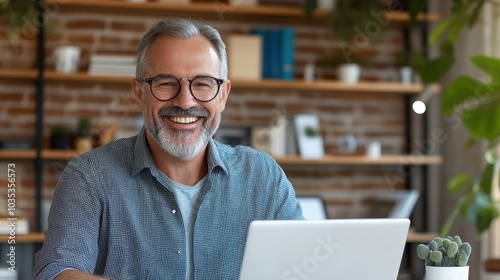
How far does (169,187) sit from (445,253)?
0.72 metres

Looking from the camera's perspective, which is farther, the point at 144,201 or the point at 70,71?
the point at 70,71

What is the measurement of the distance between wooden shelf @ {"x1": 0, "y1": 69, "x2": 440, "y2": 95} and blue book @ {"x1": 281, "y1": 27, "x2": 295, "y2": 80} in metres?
0.06

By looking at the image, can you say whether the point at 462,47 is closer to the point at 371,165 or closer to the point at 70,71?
the point at 371,165

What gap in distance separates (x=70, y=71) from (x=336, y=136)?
1582 mm

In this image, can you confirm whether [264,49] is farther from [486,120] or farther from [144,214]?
[144,214]

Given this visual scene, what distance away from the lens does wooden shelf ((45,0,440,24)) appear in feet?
15.1

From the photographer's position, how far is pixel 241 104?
4.97 metres

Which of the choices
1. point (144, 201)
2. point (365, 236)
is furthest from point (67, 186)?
point (365, 236)

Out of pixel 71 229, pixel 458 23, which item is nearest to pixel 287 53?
pixel 458 23

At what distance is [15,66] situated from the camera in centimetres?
470

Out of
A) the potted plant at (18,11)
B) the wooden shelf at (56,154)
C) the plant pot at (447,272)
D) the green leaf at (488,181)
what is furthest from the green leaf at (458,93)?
the potted plant at (18,11)

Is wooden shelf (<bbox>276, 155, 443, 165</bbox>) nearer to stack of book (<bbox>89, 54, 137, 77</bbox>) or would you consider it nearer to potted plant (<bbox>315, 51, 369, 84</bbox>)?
potted plant (<bbox>315, 51, 369, 84</bbox>)

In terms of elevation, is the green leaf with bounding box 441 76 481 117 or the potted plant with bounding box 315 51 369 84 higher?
the potted plant with bounding box 315 51 369 84

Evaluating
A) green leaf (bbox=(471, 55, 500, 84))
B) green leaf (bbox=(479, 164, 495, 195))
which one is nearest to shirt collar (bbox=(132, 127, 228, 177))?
green leaf (bbox=(471, 55, 500, 84))
